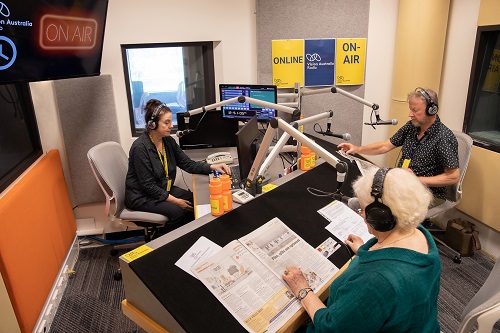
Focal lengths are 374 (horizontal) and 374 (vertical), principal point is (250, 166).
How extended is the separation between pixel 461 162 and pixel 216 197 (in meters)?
1.99

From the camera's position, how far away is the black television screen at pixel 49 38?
5.88 feet

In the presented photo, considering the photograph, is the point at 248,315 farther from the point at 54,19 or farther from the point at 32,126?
the point at 32,126

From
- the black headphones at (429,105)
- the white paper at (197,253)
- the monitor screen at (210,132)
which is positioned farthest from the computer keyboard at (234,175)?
the black headphones at (429,105)

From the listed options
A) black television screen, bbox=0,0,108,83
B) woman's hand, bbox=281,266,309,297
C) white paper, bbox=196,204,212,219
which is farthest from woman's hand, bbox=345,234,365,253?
black television screen, bbox=0,0,108,83

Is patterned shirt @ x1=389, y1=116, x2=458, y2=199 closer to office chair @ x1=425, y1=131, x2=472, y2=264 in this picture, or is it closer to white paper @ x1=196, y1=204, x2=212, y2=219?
office chair @ x1=425, y1=131, x2=472, y2=264

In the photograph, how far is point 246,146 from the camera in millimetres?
2236

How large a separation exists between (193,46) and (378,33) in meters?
1.72

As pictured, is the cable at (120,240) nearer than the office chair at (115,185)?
No

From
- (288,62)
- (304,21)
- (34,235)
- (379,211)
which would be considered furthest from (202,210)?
(304,21)

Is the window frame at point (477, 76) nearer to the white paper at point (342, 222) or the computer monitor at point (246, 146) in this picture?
the white paper at point (342, 222)

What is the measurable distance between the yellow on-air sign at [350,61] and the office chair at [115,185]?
210 cm

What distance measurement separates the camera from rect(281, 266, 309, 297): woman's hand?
1.42 meters

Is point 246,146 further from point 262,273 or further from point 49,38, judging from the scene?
point 49,38

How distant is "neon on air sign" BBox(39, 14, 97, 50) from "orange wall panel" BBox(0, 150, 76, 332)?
88 centimetres
